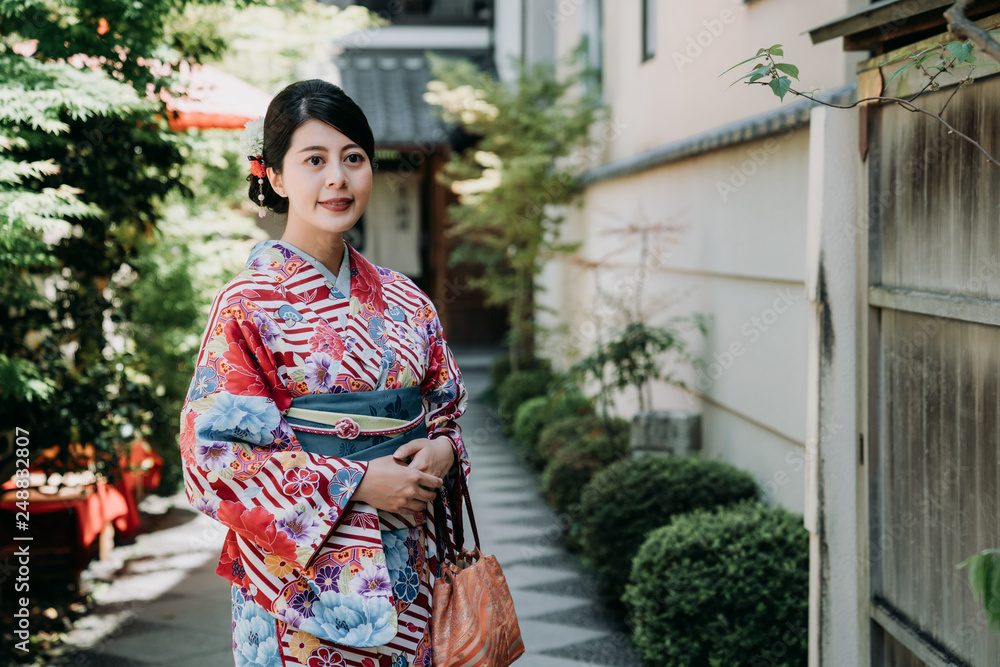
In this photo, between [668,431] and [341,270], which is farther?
[668,431]

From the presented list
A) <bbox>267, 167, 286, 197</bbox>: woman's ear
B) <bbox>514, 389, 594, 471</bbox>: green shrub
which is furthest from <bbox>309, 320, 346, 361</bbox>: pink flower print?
<bbox>514, 389, 594, 471</bbox>: green shrub

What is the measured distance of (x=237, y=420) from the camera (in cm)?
191

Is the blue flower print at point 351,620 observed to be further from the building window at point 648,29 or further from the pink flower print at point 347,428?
the building window at point 648,29

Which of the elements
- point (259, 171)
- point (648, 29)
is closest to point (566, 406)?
point (648, 29)

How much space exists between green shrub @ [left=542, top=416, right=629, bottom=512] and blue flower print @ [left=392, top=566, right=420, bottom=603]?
3769mm

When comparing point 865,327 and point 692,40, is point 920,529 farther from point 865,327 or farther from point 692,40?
point 692,40

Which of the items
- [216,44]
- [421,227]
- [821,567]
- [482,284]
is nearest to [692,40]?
[216,44]

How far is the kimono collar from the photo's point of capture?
6.96ft

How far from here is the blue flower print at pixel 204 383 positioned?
194cm

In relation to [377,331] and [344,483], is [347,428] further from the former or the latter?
[377,331]

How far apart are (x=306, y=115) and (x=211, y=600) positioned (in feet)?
12.3

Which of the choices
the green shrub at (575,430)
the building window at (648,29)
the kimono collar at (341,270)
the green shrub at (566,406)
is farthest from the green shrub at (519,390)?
the kimono collar at (341,270)

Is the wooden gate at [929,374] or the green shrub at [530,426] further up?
the wooden gate at [929,374]

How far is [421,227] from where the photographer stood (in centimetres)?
1630
